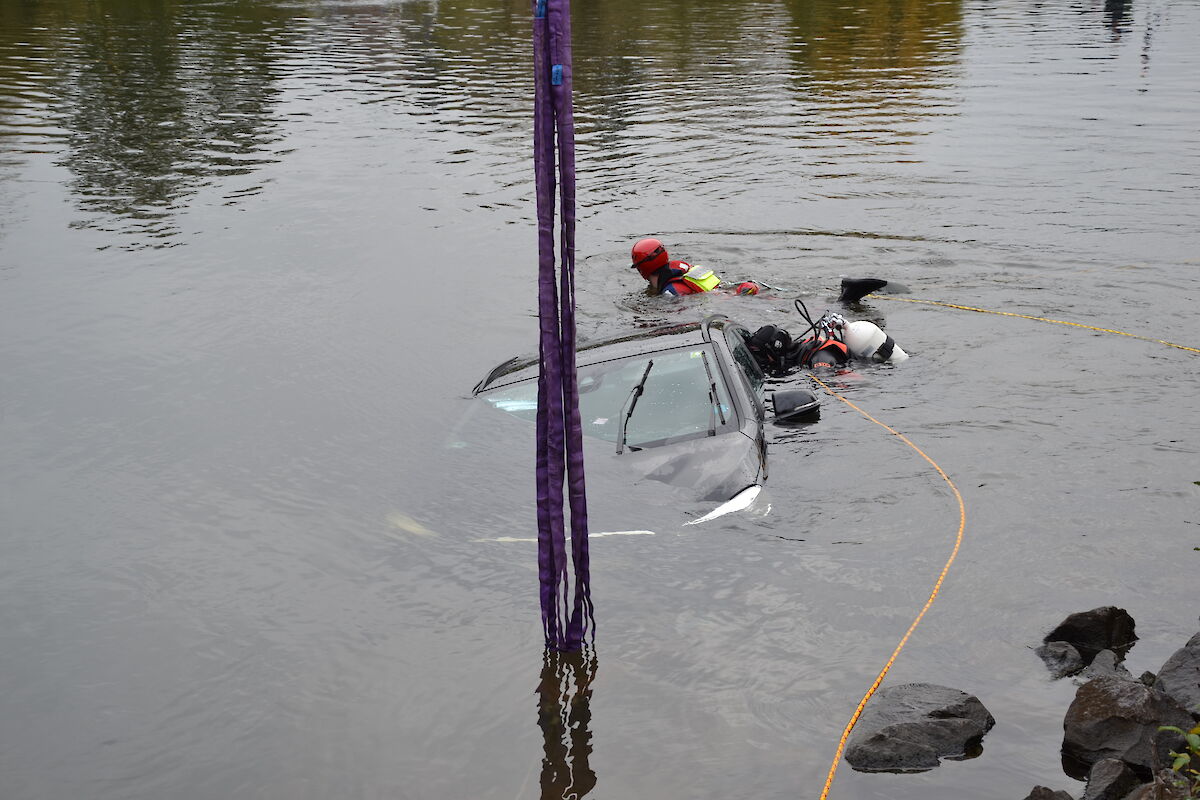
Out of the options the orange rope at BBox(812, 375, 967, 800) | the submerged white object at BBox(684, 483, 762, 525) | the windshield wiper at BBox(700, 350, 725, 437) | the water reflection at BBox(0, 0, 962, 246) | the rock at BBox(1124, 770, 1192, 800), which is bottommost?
the orange rope at BBox(812, 375, 967, 800)

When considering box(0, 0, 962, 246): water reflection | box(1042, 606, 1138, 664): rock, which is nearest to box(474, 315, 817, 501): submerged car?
box(1042, 606, 1138, 664): rock

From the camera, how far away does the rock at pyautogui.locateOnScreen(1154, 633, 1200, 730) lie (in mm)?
5914

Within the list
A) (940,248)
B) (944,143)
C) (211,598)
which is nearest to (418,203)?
(940,248)

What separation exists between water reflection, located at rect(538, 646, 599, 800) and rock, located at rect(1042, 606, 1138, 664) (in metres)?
2.81

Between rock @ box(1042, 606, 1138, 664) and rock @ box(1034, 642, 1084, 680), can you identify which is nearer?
rock @ box(1034, 642, 1084, 680)

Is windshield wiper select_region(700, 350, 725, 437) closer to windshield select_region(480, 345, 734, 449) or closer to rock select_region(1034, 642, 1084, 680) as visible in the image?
windshield select_region(480, 345, 734, 449)

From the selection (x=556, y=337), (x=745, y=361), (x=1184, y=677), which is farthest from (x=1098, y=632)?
(x=745, y=361)

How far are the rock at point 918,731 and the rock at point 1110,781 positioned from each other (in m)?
0.73

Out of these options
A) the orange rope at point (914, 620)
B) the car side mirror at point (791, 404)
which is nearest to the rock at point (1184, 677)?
the orange rope at point (914, 620)

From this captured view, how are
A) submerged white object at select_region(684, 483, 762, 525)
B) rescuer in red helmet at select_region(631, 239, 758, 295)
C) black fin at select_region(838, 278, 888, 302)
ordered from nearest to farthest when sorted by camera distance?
submerged white object at select_region(684, 483, 762, 525)
black fin at select_region(838, 278, 888, 302)
rescuer in red helmet at select_region(631, 239, 758, 295)

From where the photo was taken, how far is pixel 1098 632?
688 centimetres

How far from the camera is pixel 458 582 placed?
801 cm

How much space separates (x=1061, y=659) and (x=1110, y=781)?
5.15ft

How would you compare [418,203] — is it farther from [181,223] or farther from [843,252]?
[843,252]
